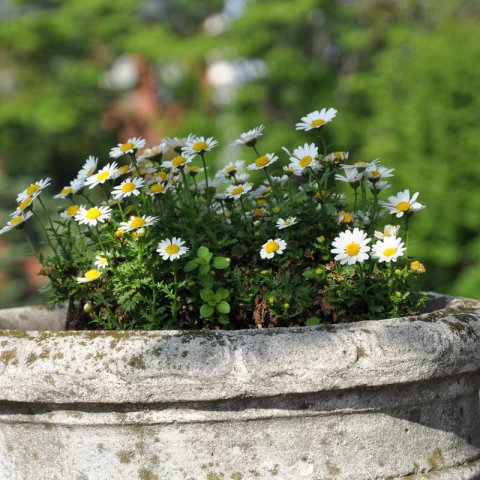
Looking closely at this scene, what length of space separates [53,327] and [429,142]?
5.01 meters

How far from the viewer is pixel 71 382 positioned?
1723 mm

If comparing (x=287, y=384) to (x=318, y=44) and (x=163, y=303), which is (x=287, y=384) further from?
(x=318, y=44)

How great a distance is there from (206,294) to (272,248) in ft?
0.72

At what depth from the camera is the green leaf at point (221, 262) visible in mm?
2064

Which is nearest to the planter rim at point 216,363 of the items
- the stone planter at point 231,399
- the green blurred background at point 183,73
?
the stone planter at point 231,399

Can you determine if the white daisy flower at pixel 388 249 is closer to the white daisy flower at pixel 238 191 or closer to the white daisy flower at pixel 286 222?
the white daisy flower at pixel 286 222

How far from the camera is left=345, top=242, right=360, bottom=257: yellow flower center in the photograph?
200 cm

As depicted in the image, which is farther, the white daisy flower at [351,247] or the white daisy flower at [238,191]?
the white daisy flower at [238,191]

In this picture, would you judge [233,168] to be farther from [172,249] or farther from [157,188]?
[172,249]

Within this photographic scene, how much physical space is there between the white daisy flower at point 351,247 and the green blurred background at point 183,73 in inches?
242

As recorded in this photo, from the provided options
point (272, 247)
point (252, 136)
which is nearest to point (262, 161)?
point (252, 136)

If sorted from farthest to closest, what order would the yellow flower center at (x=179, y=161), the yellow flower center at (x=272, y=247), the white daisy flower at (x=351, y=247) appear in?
the yellow flower center at (x=179, y=161) < the yellow flower center at (x=272, y=247) < the white daisy flower at (x=351, y=247)

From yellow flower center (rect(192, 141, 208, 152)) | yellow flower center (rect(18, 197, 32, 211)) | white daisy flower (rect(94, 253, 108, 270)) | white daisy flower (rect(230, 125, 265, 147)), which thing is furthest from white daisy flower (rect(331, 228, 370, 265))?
yellow flower center (rect(18, 197, 32, 211))

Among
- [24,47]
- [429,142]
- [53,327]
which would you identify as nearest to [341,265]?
[53,327]
